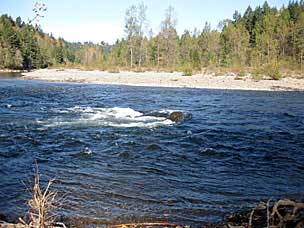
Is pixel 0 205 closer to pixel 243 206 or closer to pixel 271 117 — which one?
pixel 243 206

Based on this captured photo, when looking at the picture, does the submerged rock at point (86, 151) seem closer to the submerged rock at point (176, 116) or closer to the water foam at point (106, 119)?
the water foam at point (106, 119)

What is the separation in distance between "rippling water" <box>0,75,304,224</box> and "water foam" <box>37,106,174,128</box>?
0.05 metres

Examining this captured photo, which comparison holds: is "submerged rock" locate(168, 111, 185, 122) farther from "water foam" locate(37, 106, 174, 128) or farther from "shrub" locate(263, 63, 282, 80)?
"shrub" locate(263, 63, 282, 80)

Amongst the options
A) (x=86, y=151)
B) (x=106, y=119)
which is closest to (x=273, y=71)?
(x=106, y=119)

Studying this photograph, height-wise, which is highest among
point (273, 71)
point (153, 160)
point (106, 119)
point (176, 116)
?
point (273, 71)

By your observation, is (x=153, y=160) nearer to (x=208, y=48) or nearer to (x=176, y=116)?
(x=176, y=116)

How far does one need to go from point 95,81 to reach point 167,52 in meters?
33.8

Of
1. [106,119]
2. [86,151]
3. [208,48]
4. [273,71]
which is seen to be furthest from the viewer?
[208,48]

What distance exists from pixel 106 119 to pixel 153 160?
23.9ft

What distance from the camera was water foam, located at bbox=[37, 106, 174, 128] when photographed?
1590 cm

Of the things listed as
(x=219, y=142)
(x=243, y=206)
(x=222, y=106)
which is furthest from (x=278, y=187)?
(x=222, y=106)

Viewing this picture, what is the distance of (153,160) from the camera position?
1038 cm

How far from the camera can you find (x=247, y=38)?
72.3 metres

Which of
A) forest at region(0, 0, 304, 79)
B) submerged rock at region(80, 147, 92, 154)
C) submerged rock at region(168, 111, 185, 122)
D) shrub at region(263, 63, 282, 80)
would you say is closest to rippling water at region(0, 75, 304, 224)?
submerged rock at region(80, 147, 92, 154)
